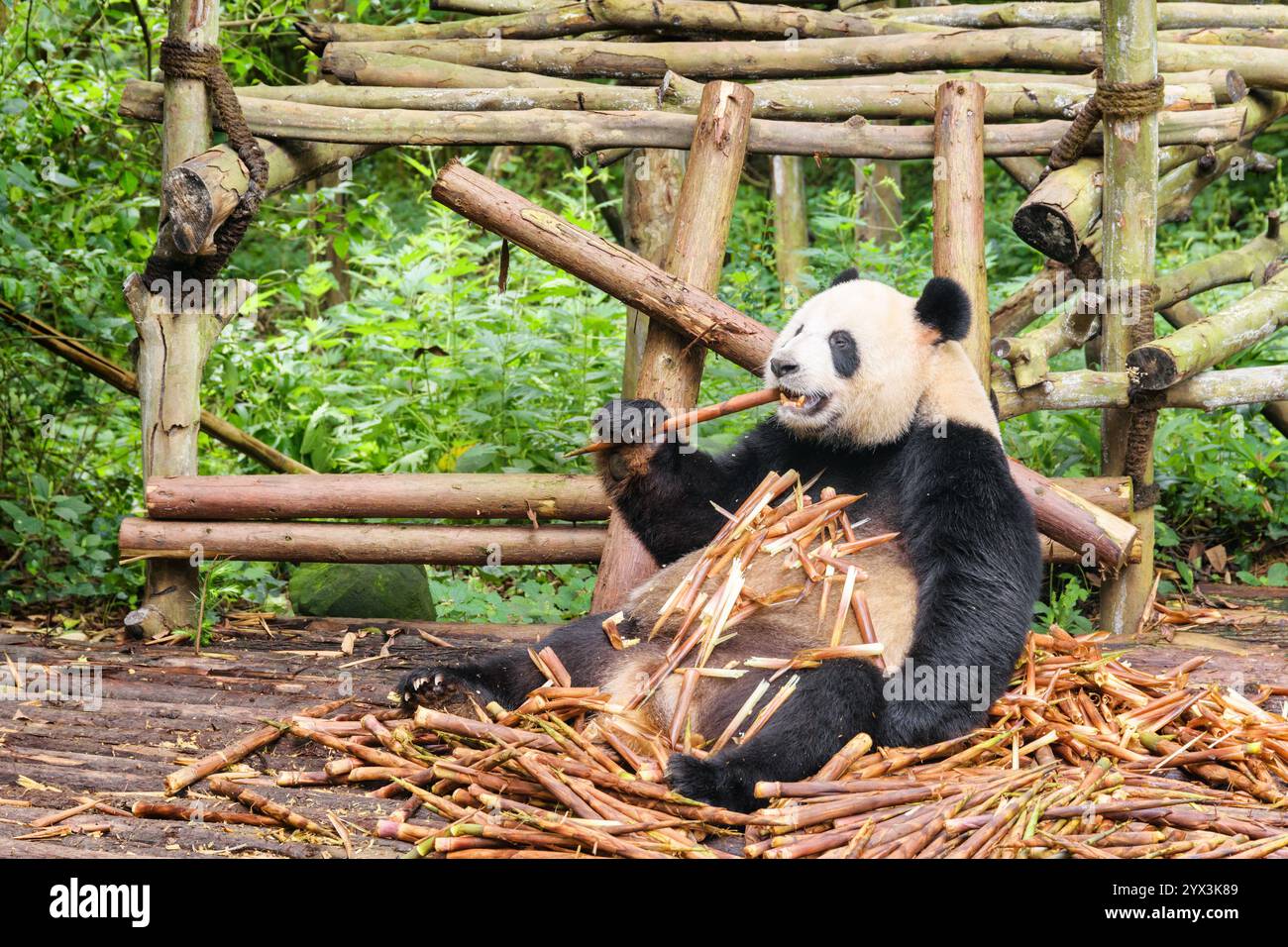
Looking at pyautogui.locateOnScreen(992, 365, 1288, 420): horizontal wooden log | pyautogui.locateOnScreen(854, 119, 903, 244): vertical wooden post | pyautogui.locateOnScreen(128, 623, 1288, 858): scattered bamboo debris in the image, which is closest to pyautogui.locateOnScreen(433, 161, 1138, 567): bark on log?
pyautogui.locateOnScreen(992, 365, 1288, 420): horizontal wooden log

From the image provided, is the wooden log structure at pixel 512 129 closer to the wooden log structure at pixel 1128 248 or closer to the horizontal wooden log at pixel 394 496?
the wooden log structure at pixel 1128 248

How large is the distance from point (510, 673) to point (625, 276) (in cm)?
157

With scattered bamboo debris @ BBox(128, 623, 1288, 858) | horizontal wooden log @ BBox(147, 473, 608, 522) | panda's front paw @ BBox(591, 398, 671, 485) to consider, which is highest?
panda's front paw @ BBox(591, 398, 671, 485)

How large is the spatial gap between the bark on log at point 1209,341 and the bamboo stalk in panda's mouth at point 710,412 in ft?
5.48

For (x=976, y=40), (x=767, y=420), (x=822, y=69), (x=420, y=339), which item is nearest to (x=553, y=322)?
(x=420, y=339)

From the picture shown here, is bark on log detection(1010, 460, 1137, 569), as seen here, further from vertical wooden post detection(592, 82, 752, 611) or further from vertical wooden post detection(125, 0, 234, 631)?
vertical wooden post detection(125, 0, 234, 631)

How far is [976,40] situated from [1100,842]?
4165 millimetres

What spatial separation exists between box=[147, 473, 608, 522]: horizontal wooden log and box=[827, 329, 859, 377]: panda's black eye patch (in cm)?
145

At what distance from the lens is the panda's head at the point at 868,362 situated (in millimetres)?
3672

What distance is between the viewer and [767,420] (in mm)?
4199

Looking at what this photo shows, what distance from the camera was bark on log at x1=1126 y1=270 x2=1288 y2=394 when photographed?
4.62 m

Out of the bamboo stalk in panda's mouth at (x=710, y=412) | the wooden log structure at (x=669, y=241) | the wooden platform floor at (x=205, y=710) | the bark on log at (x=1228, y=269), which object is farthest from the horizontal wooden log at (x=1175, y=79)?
the wooden platform floor at (x=205, y=710)

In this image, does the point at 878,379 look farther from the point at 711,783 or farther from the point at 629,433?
the point at 711,783
